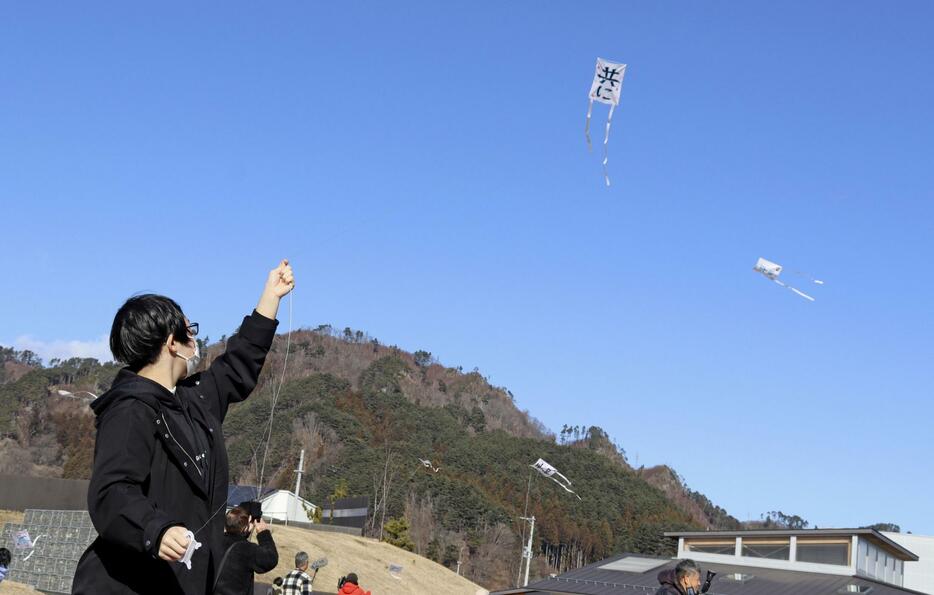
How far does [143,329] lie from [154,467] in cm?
40

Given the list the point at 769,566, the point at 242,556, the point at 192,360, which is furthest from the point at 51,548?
the point at 769,566

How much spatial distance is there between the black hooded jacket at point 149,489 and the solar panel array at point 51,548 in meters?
20.2

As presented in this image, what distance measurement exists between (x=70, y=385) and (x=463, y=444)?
69.0m

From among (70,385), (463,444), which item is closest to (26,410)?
(70,385)

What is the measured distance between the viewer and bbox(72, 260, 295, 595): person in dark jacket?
2266 millimetres

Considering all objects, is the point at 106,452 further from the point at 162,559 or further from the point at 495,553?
the point at 495,553

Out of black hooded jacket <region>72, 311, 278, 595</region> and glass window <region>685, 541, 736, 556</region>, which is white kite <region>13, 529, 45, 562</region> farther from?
glass window <region>685, 541, 736, 556</region>

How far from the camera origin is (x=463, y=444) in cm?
Answer: 16212

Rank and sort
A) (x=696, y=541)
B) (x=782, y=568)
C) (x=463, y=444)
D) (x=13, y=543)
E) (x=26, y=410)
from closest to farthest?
(x=13, y=543) < (x=782, y=568) < (x=696, y=541) < (x=26, y=410) < (x=463, y=444)

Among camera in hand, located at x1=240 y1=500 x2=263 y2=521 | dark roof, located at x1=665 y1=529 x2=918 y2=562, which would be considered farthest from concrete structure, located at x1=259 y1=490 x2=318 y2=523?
camera in hand, located at x1=240 y1=500 x2=263 y2=521

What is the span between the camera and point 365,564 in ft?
176

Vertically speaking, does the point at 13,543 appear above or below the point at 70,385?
below

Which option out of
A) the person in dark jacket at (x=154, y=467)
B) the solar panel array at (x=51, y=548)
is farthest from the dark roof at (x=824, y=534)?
the person in dark jacket at (x=154, y=467)

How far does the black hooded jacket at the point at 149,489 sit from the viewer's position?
227cm
